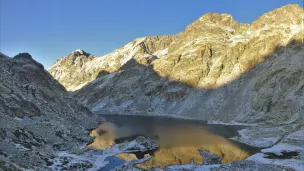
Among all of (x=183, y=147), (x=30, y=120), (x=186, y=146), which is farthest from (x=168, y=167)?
(x=30, y=120)

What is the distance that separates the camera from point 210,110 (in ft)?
520

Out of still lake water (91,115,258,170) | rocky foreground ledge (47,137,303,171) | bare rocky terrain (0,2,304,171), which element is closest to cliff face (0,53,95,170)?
bare rocky terrain (0,2,304,171)

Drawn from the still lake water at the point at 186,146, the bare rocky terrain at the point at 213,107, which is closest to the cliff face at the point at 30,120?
the bare rocky terrain at the point at 213,107

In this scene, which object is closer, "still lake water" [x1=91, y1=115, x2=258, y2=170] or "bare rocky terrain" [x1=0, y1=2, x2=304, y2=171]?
"bare rocky terrain" [x1=0, y1=2, x2=304, y2=171]

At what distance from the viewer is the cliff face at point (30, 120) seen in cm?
5669

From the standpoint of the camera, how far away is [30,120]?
79562 millimetres

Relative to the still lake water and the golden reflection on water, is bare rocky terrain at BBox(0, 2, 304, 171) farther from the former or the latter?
the golden reflection on water

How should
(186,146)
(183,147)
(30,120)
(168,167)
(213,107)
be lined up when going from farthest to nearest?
(213,107) → (186,146) → (30,120) → (183,147) → (168,167)

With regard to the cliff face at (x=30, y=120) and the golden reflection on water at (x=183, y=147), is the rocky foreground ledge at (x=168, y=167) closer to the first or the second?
the golden reflection on water at (x=183, y=147)

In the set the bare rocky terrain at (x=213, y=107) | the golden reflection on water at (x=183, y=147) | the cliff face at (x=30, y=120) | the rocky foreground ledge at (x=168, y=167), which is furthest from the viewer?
the golden reflection on water at (x=183, y=147)

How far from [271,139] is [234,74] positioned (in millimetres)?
97943

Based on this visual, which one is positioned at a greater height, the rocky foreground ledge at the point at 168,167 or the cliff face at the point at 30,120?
the cliff face at the point at 30,120

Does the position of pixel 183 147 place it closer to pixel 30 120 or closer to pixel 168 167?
pixel 168 167

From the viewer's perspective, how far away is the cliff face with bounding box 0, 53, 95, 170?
186 feet
